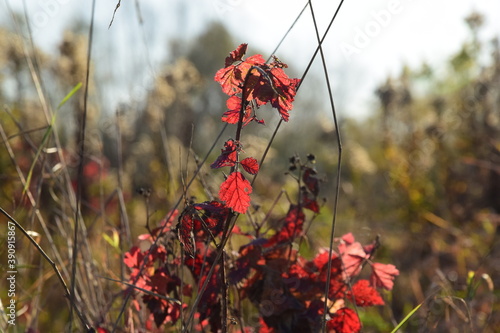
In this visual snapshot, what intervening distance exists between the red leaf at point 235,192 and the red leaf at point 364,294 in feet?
1.45

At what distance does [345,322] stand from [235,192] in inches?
17.0

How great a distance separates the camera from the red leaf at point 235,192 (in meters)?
0.75

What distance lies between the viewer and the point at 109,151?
10.8m

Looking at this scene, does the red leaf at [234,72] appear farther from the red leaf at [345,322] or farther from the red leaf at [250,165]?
the red leaf at [345,322]

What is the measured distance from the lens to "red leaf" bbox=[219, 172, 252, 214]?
0.75 metres

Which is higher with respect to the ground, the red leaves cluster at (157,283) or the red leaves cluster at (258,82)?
the red leaves cluster at (258,82)

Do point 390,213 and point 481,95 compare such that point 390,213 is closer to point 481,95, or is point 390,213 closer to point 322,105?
point 481,95

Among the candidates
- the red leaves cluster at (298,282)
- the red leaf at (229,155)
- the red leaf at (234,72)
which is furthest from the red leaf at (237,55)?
the red leaves cluster at (298,282)

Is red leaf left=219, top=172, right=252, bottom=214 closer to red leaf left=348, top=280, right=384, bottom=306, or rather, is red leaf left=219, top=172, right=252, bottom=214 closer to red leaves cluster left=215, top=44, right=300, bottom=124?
red leaves cluster left=215, top=44, right=300, bottom=124

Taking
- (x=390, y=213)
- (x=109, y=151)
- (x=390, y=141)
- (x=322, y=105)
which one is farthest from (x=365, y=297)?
(x=322, y=105)

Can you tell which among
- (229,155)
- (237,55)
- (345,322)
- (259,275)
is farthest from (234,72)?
(345,322)

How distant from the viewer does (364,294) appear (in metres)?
1.06

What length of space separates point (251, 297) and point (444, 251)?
2.81 meters

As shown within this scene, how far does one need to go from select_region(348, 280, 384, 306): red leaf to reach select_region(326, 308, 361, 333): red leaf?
0.06 metres
